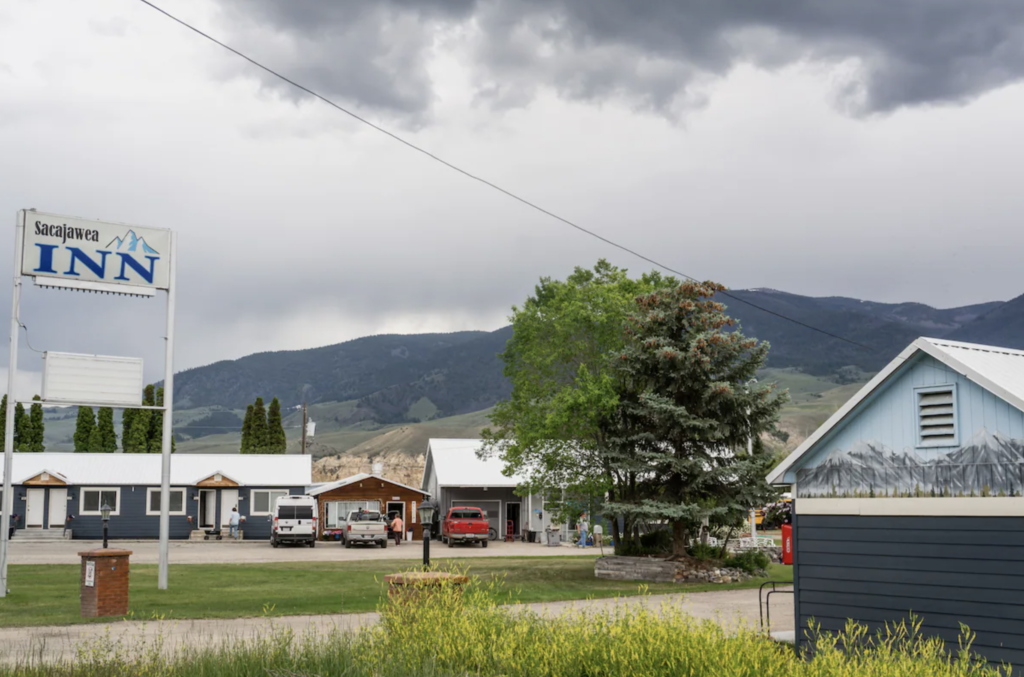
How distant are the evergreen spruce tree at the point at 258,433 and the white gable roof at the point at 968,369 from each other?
6313 cm

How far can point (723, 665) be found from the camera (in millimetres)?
9281

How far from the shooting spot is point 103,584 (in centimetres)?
1930

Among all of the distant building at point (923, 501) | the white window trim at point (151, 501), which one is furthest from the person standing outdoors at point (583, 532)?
the distant building at point (923, 501)

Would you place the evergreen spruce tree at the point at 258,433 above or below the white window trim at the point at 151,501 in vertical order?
above

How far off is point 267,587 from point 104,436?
53338 mm

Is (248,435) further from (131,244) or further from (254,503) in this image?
(131,244)

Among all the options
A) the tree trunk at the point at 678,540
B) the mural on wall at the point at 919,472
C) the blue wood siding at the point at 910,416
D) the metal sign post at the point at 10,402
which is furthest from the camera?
the tree trunk at the point at 678,540

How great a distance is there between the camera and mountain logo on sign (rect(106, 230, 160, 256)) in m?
25.9

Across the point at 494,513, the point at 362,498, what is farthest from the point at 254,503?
the point at 494,513

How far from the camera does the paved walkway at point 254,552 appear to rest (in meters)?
38.4

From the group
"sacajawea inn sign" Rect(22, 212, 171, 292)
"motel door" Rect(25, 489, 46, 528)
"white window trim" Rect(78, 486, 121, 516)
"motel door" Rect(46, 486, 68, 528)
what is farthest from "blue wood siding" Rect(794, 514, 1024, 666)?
"motel door" Rect(25, 489, 46, 528)

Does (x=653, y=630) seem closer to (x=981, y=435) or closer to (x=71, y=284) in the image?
(x=981, y=435)

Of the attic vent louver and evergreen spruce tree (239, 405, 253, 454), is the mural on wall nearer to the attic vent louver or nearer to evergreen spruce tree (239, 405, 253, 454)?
the attic vent louver

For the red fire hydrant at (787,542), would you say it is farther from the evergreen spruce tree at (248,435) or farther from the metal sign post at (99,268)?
the evergreen spruce tree at (248,435)
